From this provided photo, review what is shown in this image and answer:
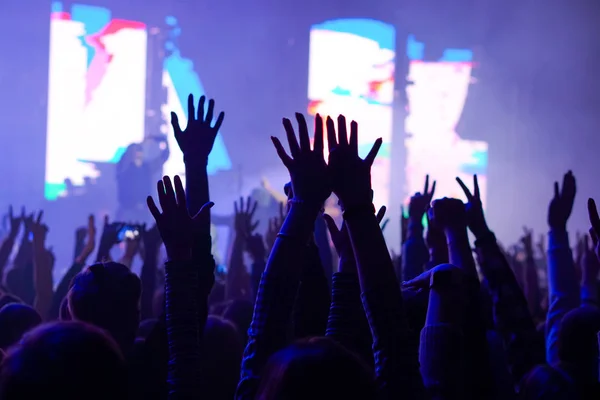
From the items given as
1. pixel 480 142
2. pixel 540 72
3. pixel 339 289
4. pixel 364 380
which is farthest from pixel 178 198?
pixel 480 142

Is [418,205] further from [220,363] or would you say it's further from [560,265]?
[220,363]

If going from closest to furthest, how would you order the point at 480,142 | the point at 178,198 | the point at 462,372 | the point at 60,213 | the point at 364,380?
the point at 364,380 → the point at 462,372 → the point at 178,198 → the point at 480,142 → the point at 60,213

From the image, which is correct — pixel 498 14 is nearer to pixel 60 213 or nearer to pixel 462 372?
pixel 60 213

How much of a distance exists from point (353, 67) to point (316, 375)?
44.1 ft

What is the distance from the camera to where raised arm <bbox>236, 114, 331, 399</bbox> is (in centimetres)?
132

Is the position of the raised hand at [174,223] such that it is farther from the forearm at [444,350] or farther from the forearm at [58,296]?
the forearm at [58,296]

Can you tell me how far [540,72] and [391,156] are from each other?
3603mm

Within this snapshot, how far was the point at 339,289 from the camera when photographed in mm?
1676

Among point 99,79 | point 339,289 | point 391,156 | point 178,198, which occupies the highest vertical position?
point 99,79

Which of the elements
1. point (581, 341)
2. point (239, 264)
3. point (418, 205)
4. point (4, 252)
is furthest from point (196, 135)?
point (4, 252)

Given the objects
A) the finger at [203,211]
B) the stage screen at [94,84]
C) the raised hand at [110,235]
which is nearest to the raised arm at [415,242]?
the finger at [203,211]

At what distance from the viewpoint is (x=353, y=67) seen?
14062mm

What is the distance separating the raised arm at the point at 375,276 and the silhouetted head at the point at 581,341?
77cm

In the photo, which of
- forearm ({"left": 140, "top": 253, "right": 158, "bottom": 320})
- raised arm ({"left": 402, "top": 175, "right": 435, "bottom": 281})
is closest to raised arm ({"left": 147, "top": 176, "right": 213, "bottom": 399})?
forearm ({"left": 140, "top": 253, "right": 158, "bottom": 320})
